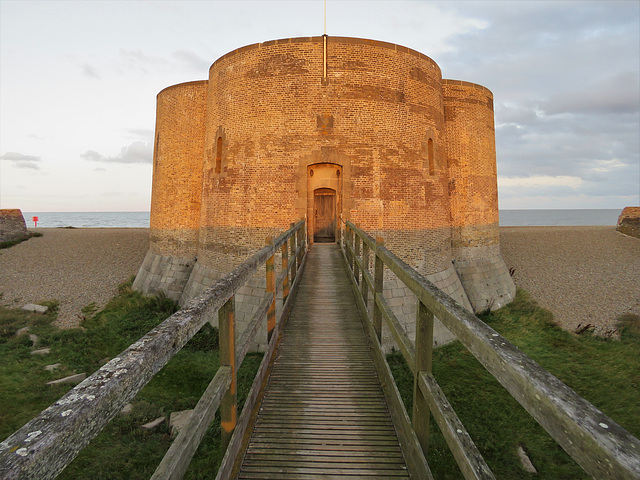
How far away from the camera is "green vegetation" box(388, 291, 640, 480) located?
5.73 meters

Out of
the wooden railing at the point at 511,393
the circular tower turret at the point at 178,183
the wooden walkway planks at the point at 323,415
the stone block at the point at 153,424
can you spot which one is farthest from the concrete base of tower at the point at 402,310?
the circular tower turret at the point at 178,183

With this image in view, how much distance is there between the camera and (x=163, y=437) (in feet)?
19.3

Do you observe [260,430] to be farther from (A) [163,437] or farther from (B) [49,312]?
(B) [49,312]

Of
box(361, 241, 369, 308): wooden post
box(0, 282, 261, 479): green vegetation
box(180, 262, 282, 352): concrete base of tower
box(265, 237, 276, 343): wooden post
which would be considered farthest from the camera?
box(180, 262, 282, 352): concrete base of tower

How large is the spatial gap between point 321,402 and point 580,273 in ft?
63.3

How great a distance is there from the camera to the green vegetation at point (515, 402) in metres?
5.73

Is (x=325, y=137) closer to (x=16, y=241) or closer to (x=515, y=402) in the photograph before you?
(x=515, y=402)

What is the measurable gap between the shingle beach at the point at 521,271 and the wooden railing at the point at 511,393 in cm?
1336

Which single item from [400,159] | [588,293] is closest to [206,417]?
[400,159]

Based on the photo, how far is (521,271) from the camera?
17359mm

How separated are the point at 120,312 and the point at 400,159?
11611 mm

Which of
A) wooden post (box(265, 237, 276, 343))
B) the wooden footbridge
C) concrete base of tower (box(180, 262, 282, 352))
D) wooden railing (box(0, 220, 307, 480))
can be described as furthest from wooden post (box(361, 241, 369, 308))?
concrete base of tower (box(180, 262, 282, 352))

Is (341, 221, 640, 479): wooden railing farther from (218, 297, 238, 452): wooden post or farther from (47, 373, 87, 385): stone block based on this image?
(47, 373, 87, 385): stone block

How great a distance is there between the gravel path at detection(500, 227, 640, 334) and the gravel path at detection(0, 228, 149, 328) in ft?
63.3
